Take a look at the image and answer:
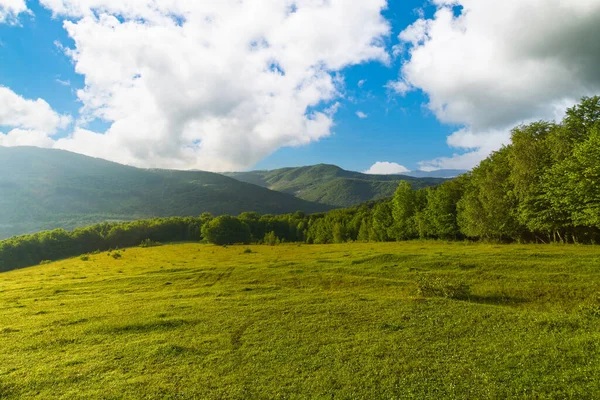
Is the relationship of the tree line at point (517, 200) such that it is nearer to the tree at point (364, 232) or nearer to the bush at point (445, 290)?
the tree at point (364, 232)

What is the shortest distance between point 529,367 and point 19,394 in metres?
23.3

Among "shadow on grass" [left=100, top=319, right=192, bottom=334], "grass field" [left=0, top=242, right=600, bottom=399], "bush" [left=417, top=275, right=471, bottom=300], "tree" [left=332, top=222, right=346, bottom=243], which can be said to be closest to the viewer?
"grass field" [left=0, top=242, right=600, bottom=399]

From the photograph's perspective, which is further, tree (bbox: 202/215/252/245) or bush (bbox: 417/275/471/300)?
tree (bbox: 202/215/252/245)

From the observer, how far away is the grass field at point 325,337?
12797 mm

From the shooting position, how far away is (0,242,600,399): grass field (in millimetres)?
12797

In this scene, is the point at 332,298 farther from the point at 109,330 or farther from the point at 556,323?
the point at 109,330

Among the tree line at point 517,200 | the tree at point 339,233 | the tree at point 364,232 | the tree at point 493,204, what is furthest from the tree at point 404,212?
the tree at point 339,233

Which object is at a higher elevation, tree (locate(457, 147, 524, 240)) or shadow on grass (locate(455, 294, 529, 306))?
tree (locate(457, 147, 524, 240))

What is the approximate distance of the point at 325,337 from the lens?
1795cm

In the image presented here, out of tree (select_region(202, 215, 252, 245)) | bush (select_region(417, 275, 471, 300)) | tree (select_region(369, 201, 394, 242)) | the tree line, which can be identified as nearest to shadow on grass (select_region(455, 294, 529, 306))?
bush (select_region(417, 275, 471, 300))

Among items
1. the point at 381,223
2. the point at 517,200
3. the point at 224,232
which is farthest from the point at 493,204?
the point at 224,232

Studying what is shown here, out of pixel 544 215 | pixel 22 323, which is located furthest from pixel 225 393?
pixel 544 215

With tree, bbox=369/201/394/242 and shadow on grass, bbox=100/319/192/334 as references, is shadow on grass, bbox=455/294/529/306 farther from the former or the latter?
tree, bbox=369/201/394/242

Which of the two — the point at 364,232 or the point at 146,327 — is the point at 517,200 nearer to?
the point at 364,232
